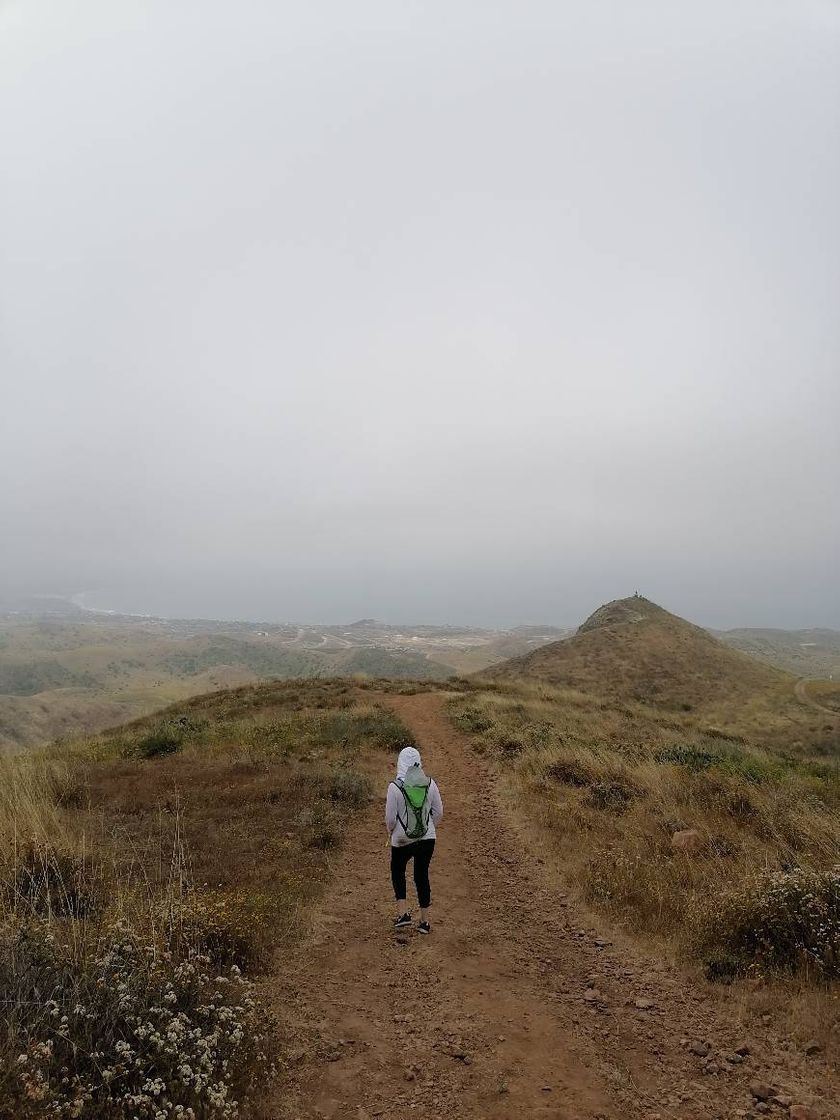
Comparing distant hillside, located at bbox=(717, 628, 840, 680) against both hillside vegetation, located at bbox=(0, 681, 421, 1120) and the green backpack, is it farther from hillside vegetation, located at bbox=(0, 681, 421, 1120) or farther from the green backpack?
the green backpack

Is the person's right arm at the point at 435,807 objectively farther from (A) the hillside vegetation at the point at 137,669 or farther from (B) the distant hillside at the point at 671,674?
(A) the hillside vegetation at the point at 137,669

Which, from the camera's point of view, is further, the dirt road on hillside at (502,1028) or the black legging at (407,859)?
the black legging at (407,859)

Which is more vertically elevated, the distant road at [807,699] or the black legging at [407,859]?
the black legging at [407,859]

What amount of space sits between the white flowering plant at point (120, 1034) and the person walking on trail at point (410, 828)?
8.76 ft

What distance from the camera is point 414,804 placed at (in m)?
7.53

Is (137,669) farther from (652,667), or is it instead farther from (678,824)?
(678,824)

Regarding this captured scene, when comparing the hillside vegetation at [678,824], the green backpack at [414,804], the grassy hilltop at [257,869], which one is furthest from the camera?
the green backpack at [414,804]

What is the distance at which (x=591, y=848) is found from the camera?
9.98 meters

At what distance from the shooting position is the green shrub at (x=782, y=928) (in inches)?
Answer: 236

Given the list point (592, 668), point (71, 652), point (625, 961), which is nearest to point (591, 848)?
point (625, 961)

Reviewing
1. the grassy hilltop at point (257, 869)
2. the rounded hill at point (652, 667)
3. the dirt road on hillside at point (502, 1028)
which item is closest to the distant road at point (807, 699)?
the rounded hill at point (652, 667)

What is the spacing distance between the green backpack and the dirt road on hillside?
1.28 meters

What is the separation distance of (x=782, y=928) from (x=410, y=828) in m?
4.27

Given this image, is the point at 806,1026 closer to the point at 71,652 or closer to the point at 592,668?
the point at 592,668
